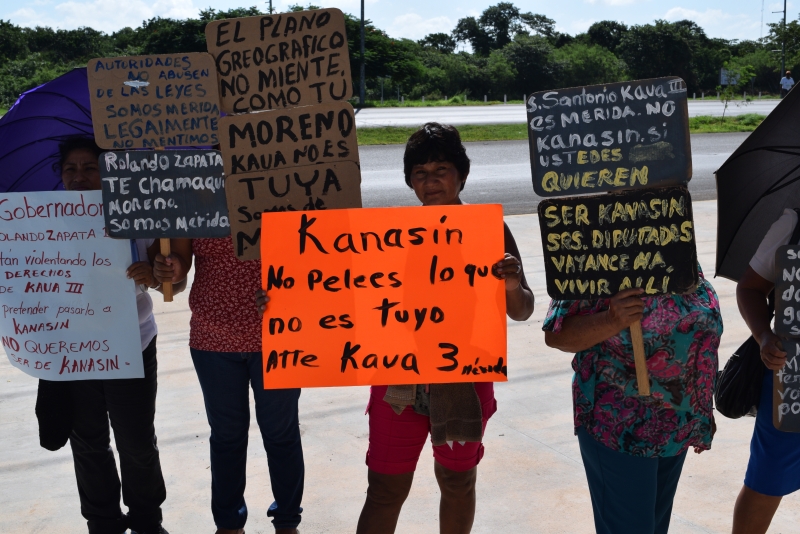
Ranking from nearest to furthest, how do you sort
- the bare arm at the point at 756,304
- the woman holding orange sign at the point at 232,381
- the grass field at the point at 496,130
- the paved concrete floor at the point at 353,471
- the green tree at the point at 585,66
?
the bare arm at the point at 756,304, the woman holding orange sign at the point at 232,381, the paved concrete floor at the point at 353,471, the grass field at the point at 496,130, the green tree at the point at 585,66

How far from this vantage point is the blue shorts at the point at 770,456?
2627mm

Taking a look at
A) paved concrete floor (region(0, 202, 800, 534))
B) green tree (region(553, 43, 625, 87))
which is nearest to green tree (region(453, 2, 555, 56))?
green tree (region(553, 43, 625, 87))

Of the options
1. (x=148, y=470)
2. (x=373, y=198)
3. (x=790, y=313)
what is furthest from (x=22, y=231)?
(x=373, y=198)

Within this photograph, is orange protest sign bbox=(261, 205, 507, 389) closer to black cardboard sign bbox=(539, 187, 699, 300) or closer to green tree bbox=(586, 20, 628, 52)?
black cardboard sign bbox=(539, 187, 699, 300)

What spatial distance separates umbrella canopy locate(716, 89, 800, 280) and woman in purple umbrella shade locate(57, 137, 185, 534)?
2053 mm

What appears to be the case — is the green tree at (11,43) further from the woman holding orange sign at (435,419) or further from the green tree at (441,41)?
the woman holding orange sign at (435,419)

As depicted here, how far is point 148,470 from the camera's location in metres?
3.21

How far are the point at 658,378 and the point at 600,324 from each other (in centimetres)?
25

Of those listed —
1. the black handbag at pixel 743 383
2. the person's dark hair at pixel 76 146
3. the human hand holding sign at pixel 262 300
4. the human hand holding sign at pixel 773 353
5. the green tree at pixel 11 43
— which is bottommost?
the black handbag at pixel 743 383

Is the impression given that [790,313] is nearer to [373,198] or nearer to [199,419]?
[199,419]

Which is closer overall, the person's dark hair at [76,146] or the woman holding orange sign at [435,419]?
the woman holding orange sign at [435,419]

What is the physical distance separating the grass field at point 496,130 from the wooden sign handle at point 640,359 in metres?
16.1

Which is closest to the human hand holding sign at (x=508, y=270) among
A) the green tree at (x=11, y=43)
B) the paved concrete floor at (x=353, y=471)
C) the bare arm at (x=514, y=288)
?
the bare arm at (x=514, y=288)

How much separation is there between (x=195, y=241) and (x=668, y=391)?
5.73ft
